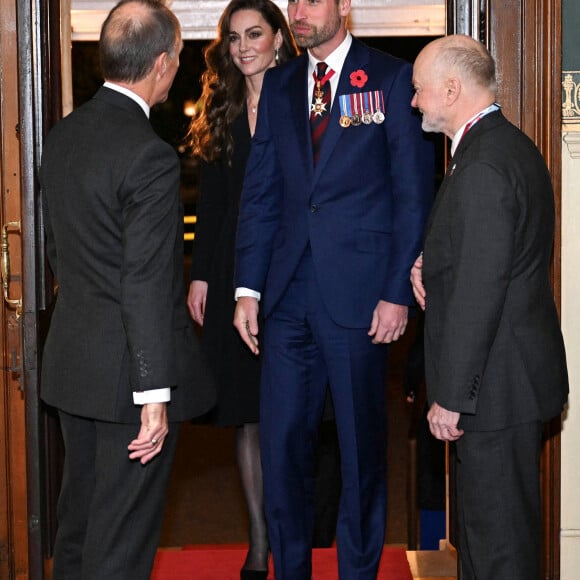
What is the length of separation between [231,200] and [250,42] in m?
0.53

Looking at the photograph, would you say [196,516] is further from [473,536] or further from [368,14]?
[473,536]

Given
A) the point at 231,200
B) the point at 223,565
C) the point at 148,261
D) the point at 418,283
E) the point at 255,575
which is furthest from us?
the point at 223,565

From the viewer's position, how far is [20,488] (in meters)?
3.79

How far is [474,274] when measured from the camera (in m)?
2.72

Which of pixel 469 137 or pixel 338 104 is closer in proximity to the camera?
pixel 469 137

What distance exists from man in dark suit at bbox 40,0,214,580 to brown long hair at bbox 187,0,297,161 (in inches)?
40.1

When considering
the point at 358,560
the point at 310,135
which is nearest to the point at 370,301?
the point at 310,135

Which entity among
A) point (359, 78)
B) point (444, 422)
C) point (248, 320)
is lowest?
point (444, 422)

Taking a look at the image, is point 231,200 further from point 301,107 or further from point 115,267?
point 115,267

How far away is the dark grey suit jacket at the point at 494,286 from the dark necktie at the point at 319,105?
0.62 meters

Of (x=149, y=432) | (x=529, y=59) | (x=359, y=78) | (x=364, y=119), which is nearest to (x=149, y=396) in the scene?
(x=149, y=432)

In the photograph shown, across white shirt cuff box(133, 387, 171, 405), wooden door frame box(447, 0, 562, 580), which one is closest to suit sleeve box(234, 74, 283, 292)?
wooden door frame box(447, 0, 562, 580)

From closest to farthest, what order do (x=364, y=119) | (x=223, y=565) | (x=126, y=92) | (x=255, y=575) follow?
(x=126, y=92)
(x=364, y=119)
(x=255, y=575)
(x=223, y=565)

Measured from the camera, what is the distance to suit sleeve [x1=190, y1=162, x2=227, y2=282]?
3947mm
